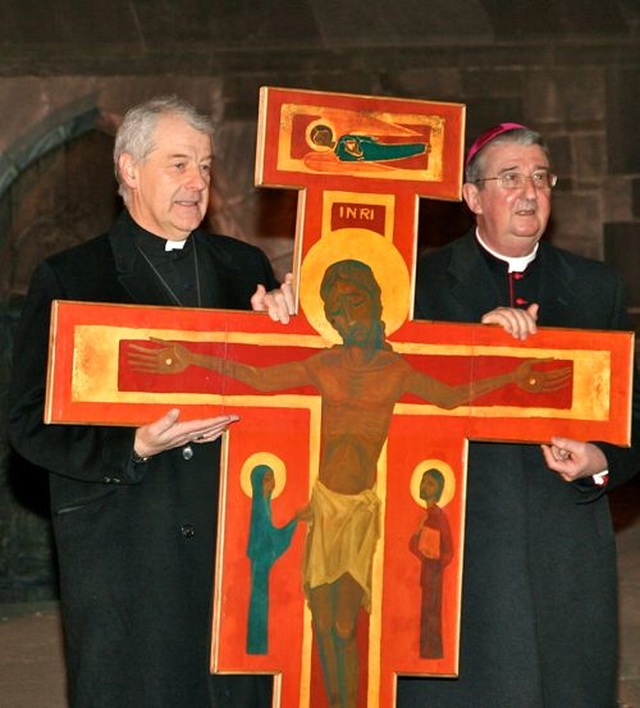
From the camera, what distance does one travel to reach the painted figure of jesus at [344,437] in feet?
16.6

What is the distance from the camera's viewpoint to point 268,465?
5055 mm

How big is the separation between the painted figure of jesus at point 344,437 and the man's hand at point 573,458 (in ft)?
1.20

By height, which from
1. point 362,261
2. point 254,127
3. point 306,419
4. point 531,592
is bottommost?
point 531,592

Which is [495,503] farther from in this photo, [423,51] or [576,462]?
[423,51]

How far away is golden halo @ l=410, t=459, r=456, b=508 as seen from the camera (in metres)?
5.14

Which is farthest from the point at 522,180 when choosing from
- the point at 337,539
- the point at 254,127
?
the point at 254,127

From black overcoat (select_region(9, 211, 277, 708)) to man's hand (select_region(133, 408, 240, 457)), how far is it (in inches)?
4.7

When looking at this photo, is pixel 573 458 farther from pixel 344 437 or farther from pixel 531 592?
pixel 344 437

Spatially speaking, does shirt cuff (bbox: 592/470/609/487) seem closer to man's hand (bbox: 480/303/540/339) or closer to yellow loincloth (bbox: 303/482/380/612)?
man's hand (bbox: 480/303/540/339)

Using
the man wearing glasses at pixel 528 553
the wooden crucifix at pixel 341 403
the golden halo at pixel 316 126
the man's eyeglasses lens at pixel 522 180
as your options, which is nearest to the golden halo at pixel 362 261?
the wooden crucifix at pixel 341 403

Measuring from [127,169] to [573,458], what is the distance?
1323mm

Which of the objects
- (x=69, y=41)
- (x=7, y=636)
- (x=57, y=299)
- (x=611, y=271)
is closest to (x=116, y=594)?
(x=57, y=299)

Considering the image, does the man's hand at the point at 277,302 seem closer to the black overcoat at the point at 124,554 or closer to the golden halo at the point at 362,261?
the golden halo at the point at 362,261

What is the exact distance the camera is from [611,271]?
5680mm
